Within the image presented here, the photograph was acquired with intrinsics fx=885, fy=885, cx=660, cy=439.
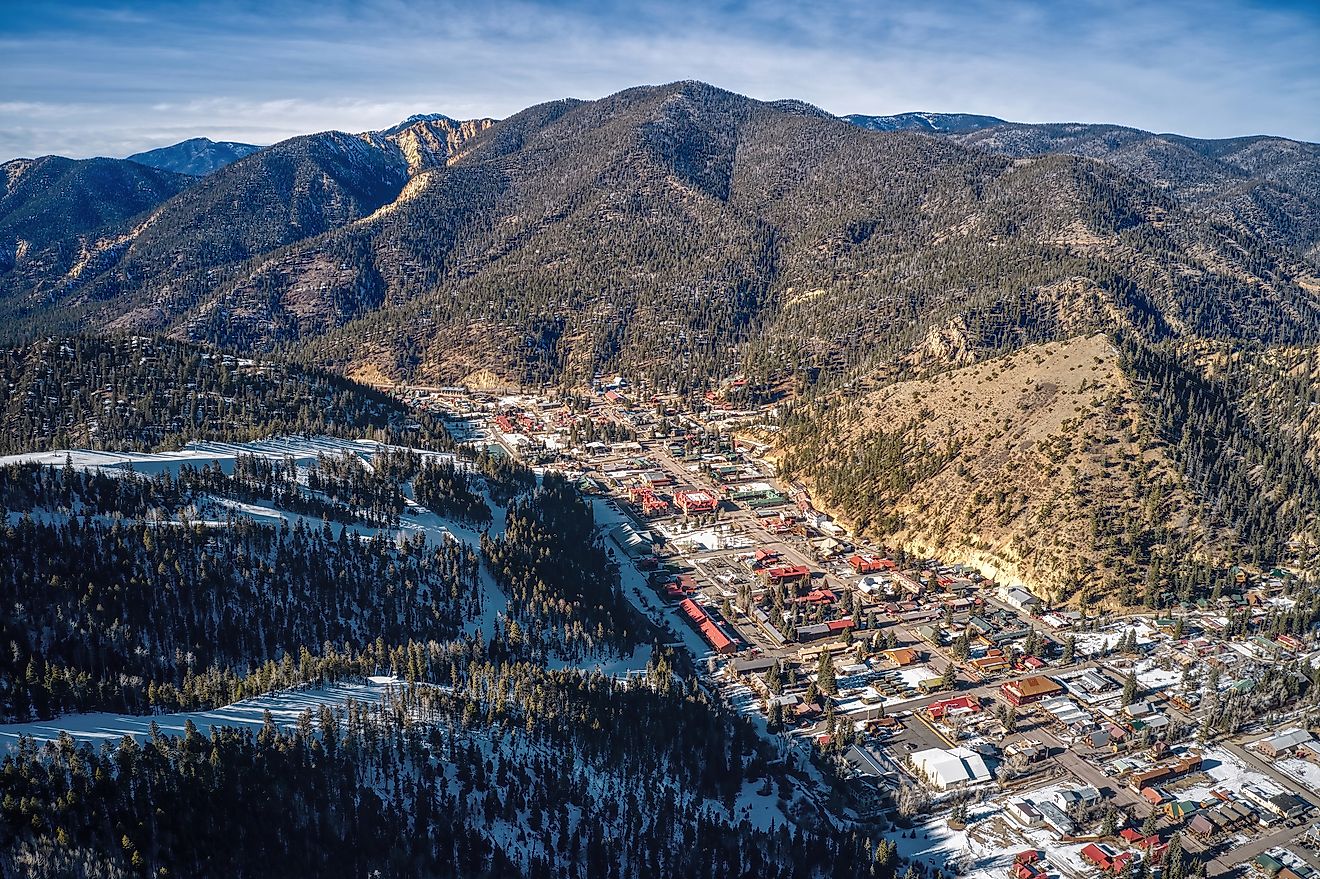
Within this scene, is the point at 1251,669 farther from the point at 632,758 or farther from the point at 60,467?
the point at 60,467

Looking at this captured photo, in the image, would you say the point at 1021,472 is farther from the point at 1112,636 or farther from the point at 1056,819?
the point at 1056,819

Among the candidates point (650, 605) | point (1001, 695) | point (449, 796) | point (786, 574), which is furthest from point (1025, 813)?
point (650, 605)

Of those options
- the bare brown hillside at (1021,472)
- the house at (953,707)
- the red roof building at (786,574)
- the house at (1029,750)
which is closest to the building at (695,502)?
the bare brown hillside at (1021,472)

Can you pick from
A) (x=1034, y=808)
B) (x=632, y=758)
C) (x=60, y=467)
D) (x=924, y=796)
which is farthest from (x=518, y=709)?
(x=60, y=467)

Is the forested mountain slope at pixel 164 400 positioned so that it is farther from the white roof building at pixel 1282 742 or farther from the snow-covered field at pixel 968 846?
the white roof building at pixel 1282 742

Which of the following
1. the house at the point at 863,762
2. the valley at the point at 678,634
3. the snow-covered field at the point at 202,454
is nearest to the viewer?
the valley at the point at 678,634
